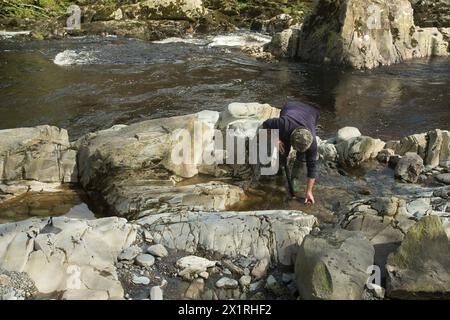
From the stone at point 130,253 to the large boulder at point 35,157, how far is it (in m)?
3.95

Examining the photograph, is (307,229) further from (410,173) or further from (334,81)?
(334,81)

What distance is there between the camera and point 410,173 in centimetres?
970

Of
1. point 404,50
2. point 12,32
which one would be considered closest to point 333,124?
point 404,50

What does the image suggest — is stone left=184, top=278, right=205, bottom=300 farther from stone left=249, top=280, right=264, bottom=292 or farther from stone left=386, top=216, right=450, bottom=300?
stone left=386, top=216, right=450, bottom=300

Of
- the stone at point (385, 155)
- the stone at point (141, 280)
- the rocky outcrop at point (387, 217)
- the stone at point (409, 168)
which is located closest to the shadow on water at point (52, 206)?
the stone at point (141, 280)

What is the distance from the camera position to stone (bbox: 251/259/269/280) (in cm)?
621

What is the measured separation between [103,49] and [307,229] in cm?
2234

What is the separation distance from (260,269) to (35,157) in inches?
231

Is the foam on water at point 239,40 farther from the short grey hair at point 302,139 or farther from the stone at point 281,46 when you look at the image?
the short grey hair at point 302,139

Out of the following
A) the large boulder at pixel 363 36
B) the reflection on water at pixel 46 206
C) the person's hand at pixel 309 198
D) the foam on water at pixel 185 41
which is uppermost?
the large boulder at pixel 363 36

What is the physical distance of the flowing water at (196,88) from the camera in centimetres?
1470

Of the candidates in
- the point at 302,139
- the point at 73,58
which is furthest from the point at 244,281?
the point at 73,58

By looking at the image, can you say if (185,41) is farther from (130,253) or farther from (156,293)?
(156,293)
